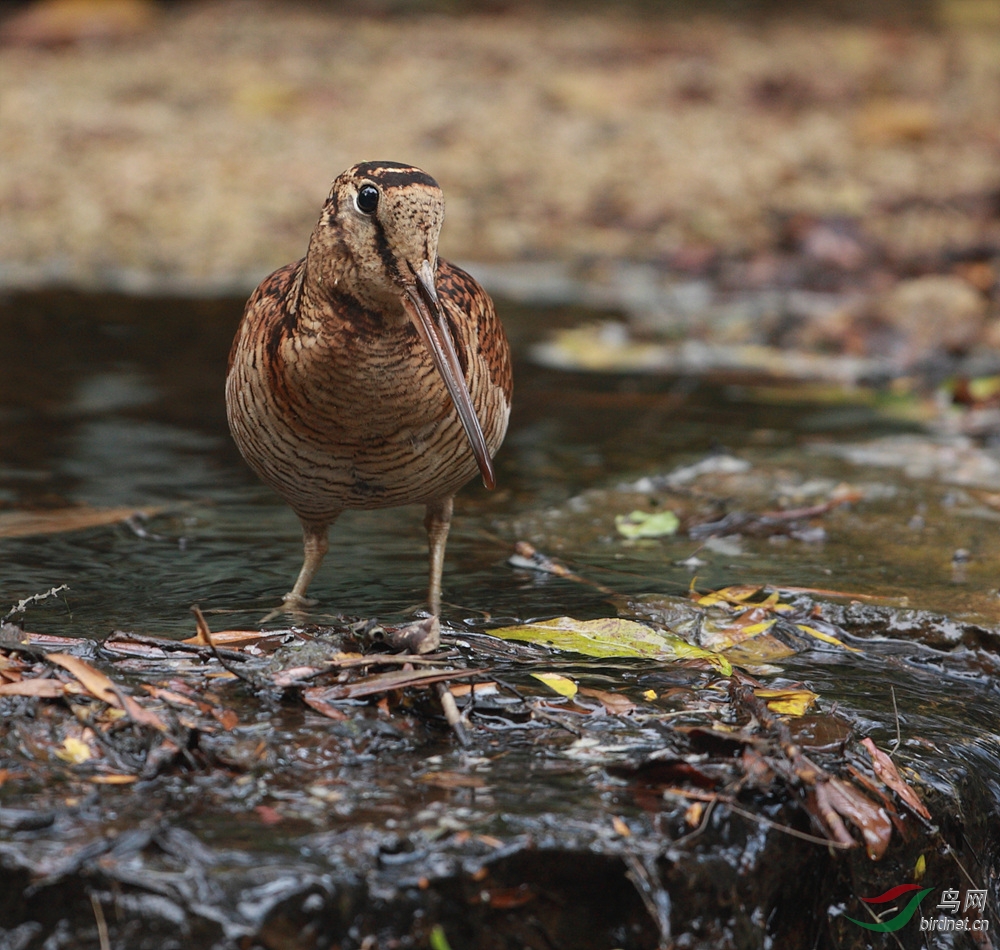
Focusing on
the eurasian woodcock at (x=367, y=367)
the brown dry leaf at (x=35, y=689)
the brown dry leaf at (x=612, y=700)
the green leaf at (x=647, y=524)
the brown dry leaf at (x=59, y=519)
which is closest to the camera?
the brown dry leaf at (x=35, y=689)

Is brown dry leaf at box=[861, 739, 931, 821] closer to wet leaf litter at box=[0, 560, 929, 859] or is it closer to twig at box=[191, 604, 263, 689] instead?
wet leaf litter at box=[0, 560, 929, 859]

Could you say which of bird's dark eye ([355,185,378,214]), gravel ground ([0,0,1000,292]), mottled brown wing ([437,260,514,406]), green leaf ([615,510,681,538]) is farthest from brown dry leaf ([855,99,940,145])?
bird's dark eye ([355,185,378,214])

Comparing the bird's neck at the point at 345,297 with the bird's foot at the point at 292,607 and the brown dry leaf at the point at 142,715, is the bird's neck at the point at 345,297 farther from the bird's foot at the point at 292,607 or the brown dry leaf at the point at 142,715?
the brown dry leaf at the point at 142,715

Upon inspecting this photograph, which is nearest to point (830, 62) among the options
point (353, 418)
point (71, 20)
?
point (71, 20)

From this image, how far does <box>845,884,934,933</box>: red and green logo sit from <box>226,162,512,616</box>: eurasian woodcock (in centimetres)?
141

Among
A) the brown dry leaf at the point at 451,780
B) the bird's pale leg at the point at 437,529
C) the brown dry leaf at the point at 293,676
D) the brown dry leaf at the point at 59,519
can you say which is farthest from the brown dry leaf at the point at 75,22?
the brown dry leaf at the point at 451,780

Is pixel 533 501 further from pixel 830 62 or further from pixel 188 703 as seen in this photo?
pixel 830 62

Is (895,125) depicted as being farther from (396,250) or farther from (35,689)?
(35,689)

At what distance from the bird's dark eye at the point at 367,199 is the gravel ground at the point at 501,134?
713 centimetres

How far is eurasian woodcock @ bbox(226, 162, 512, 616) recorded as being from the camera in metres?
3.54

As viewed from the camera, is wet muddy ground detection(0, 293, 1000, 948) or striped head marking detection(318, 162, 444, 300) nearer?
wet muddy ground detection(0, 293, 1000, 948)

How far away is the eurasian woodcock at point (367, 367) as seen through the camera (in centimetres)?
354

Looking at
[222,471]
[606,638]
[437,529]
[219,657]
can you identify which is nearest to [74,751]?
[219,657]

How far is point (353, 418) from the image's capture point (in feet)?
12.4
